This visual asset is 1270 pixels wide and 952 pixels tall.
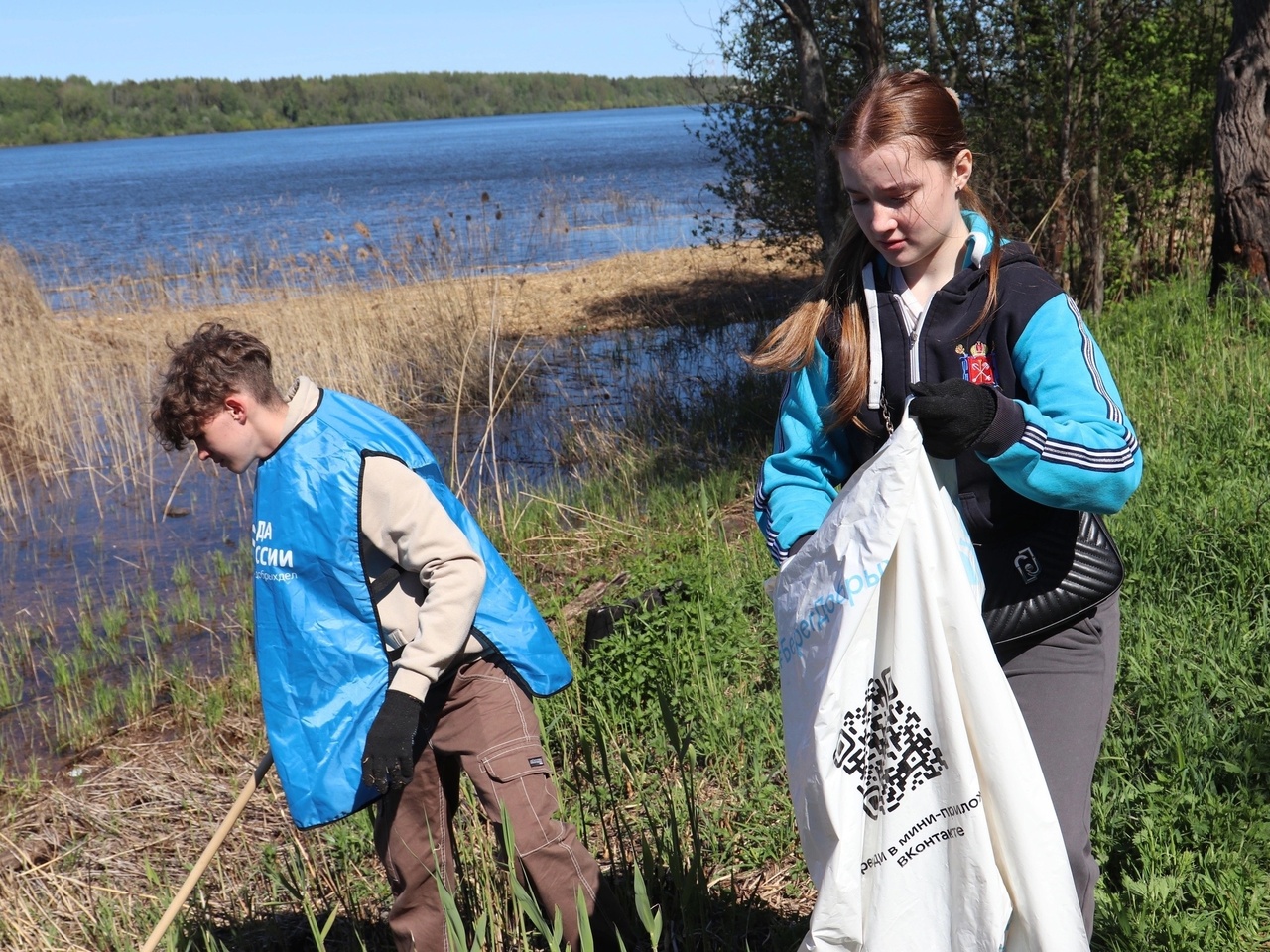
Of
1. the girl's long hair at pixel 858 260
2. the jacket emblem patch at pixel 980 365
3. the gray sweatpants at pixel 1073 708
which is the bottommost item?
the gray sweatpants at pixel 1073 708

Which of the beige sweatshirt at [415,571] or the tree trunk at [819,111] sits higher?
the tree trunk at [819,111]

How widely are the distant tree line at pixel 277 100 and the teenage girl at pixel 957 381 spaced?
106m

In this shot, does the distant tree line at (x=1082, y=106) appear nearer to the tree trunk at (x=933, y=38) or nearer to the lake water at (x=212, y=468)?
the tree trunk at (x=933, y=38)

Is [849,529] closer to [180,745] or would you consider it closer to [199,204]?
[180,745]

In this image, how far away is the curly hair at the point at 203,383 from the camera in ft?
8.56

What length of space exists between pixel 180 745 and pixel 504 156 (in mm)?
54835

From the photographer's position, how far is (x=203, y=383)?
261cm

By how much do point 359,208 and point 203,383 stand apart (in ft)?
96.9

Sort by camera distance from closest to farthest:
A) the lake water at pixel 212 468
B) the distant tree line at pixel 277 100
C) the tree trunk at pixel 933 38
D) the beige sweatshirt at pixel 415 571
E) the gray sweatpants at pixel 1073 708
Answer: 1. the gray sweatpants at pixel 1073 708
2. the beige sweatshirt at pixel 415 571
3. the lake water at pixel 212 468
4. the tree trunk at pixel 933 38
5. the distant tree line at pixel 277 100

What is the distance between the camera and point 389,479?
256cm

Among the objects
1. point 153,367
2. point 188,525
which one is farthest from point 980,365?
point 153,367

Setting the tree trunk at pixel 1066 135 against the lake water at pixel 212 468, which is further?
the tree trunk at pixel 1066 135

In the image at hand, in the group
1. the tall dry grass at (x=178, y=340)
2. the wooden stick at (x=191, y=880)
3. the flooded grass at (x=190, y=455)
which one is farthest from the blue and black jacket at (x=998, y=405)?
the tall dry grass at (x=178, y=340)

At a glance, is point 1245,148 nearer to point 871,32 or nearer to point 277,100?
point 871,32
